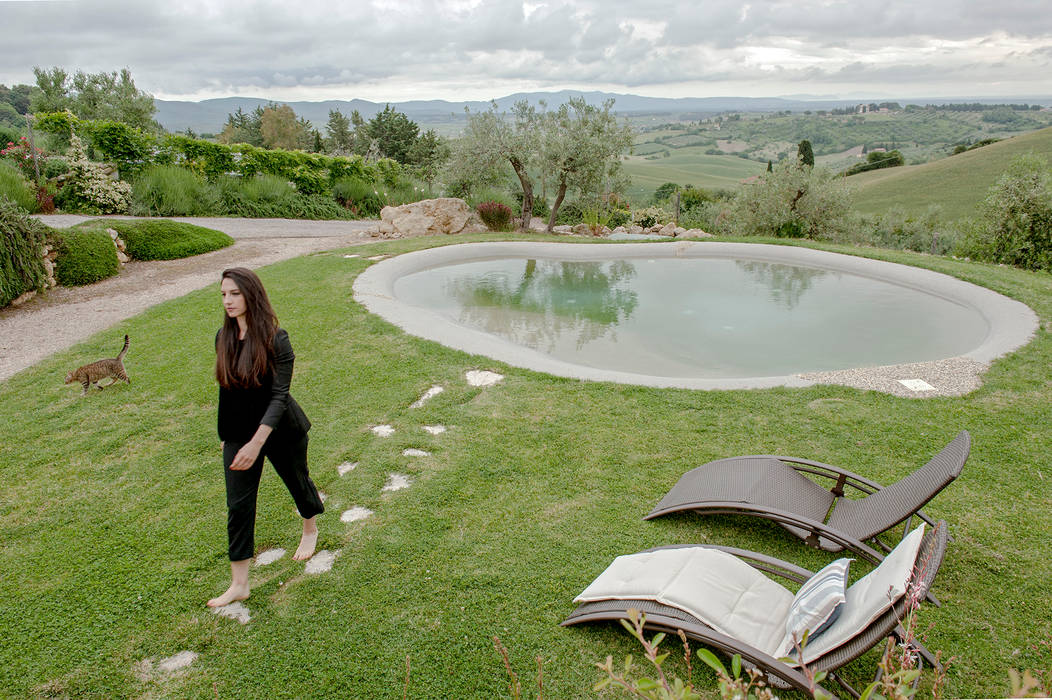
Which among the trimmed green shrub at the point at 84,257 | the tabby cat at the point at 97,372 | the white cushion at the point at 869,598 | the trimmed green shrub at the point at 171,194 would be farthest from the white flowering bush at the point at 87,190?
the white cushion at the point at 869,598

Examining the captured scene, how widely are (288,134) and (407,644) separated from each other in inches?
2180

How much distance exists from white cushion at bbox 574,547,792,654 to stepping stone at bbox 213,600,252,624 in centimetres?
166

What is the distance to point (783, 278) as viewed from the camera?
1196 cm

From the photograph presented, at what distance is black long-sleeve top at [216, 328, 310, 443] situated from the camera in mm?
2906

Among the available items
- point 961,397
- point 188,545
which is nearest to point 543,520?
point 188,545

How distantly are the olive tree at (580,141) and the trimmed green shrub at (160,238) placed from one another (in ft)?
27.3

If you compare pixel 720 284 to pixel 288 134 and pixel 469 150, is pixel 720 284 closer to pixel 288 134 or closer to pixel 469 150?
pixel 469 150

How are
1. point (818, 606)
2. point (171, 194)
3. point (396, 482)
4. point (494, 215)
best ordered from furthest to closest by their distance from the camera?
point (494, 215)
point (171, 194)
point (396, 482)
point (818, 606)

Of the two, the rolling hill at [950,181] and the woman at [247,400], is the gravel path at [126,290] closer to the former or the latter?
the woman at [247,400]

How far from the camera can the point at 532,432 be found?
4867 mm

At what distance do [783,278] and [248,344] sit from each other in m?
11.3

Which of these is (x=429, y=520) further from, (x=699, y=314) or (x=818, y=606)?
(x=699, y=314)

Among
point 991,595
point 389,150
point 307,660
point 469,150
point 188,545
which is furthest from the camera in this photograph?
point 389,150

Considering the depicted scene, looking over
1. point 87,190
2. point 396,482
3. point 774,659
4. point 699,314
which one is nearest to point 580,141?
point 699,314
